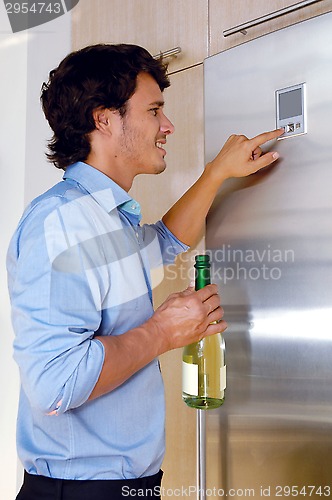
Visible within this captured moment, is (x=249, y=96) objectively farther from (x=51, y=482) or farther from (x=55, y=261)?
(x=51, y=482)

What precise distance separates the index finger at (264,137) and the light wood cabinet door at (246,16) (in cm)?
15

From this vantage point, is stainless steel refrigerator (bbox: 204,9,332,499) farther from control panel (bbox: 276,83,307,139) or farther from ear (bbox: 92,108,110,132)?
ear (bbox: 92,108,110,132)

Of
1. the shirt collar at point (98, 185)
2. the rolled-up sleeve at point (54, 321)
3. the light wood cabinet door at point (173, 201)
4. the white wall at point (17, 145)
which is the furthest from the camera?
the white wall at point (17, 145)

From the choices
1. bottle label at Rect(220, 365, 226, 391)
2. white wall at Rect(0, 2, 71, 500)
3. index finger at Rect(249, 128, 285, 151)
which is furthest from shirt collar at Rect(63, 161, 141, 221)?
white wall at Rect(0, 2, 71, 500)

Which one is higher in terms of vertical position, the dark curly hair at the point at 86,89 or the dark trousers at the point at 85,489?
the dark curly hair at the point at 86,89

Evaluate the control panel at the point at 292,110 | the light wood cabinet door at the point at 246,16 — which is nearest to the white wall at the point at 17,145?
the light wood cabinet door at the point at 246,16

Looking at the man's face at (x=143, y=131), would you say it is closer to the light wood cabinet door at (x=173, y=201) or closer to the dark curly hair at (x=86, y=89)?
the dark curly hair at (x=86, y=89)

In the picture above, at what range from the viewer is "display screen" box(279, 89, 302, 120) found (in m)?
1.06

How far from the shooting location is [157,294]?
1387 mm

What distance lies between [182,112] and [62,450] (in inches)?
A: 30.2

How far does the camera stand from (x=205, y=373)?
110cm

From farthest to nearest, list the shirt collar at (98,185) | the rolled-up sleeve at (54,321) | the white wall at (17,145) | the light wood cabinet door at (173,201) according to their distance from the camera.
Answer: the white wall at (17,145) → the light wood cabinet door at (173,201) → the shirt collar at (98,185) → the rolled-up sleeve at (54,321)

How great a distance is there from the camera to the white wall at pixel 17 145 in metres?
1.76

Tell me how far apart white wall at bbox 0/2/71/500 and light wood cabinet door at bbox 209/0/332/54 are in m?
0.64
